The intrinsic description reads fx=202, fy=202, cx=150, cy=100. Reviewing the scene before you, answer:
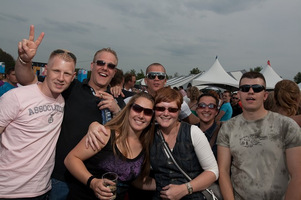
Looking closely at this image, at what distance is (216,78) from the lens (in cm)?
1991

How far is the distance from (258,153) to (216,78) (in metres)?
18.8

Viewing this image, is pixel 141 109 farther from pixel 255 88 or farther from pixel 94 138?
pixel 255 88

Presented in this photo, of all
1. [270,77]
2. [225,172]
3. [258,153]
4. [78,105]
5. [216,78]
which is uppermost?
[270,77]

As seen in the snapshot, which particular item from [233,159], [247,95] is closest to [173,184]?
[233,159]

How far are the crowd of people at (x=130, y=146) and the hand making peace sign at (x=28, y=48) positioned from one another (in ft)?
0.03

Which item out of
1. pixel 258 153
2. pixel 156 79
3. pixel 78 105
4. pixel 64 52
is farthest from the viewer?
pixel 156 79

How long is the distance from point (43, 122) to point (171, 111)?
1.37 m

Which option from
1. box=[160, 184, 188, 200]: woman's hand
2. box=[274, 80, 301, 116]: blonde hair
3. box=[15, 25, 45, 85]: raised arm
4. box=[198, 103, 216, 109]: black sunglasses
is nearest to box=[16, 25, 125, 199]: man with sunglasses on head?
box=[15, 25, 45, 85]: raised arm

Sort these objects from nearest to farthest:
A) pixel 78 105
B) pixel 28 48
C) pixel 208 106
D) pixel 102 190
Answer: pixel 102 190
pixel 28 48
pixel 78 105
pixel 208 106

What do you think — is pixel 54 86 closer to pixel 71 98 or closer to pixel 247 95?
pixel 71 98

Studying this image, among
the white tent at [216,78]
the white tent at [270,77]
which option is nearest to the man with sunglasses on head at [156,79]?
the white tent at [216,78]

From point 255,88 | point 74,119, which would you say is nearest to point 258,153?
point 255,88

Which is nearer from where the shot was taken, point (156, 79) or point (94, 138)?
point (94, 138)

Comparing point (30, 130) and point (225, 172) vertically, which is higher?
point (30, 130)
